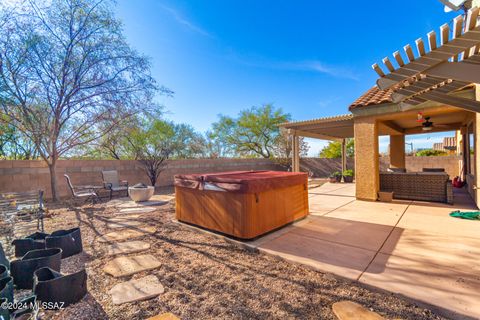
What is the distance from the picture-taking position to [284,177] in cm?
399

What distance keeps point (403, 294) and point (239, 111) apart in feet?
56.2

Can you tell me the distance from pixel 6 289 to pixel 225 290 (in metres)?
1.80

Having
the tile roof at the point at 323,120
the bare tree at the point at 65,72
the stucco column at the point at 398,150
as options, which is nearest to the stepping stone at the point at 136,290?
the bare tree at the point at 65,72

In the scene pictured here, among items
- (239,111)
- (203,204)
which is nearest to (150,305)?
(203,204)

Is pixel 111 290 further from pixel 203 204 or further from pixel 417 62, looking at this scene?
pixel 417 62

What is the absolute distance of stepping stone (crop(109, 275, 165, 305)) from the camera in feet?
6.85

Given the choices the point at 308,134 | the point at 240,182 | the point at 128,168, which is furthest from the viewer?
the point at 128,168

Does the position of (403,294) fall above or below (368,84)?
below

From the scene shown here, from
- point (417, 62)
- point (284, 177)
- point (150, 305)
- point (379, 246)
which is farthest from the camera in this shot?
point (284, 177)

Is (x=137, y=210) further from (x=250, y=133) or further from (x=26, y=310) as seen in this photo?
(x=250, y=133)

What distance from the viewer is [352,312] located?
1.80 m

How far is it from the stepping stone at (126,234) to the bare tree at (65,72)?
4.93 metres

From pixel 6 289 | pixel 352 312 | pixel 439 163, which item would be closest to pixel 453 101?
pixel 352 312

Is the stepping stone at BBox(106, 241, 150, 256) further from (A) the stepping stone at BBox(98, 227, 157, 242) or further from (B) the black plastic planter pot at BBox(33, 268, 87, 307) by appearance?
(B) the black plastic planter pot at BBox(33, 268, 87, 307)
